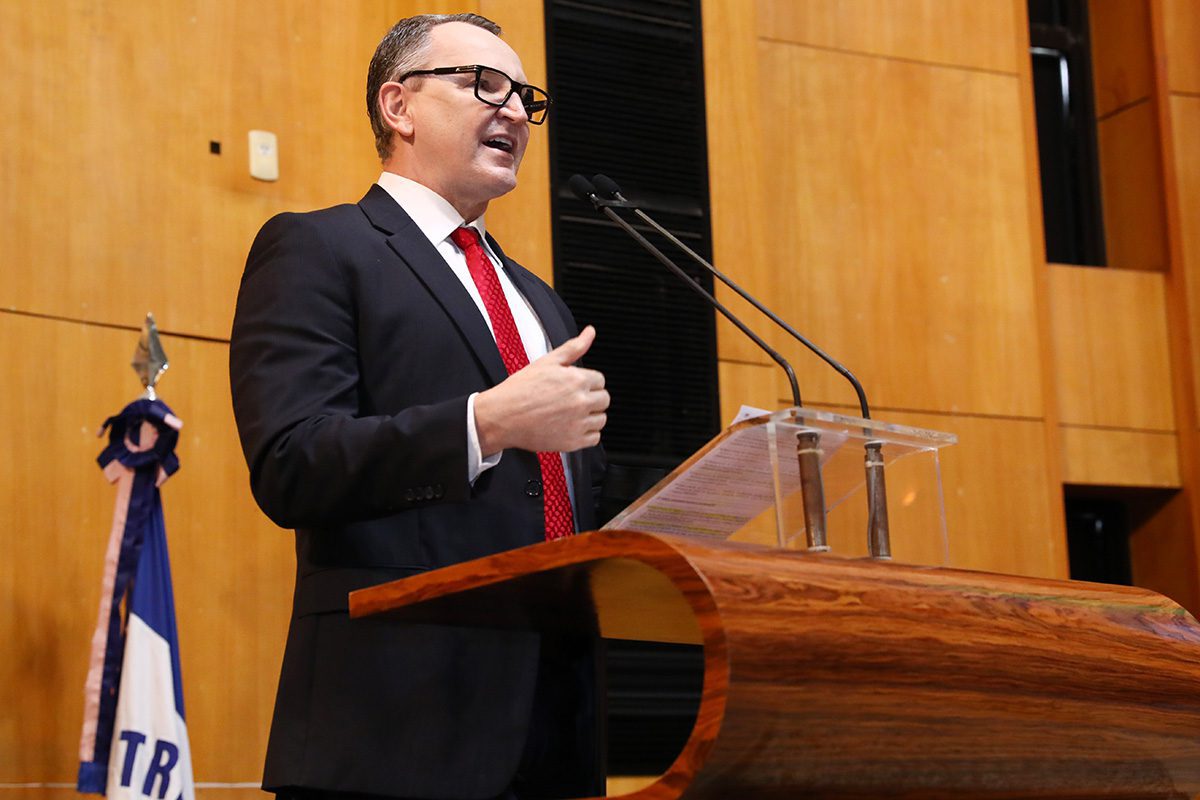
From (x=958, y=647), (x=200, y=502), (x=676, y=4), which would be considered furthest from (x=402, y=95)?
(x=676, y=4)

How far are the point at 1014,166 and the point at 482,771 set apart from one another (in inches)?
159

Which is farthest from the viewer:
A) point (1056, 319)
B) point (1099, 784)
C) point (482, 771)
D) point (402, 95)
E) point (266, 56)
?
point (1056, 319)

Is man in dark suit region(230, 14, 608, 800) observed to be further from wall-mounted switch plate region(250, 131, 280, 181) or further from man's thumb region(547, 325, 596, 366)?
wall-mounted switch plate region(250, 131, 280, 181)

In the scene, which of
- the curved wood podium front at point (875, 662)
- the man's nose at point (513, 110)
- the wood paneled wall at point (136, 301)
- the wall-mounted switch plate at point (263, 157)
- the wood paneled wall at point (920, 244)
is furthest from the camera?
the wood paneled wall at point (920, 244)

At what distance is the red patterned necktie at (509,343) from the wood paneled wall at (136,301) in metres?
1.71

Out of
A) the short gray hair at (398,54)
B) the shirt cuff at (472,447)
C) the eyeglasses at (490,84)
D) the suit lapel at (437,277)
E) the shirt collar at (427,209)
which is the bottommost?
the shirt cuff at (472,447)

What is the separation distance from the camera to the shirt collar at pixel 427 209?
2102 mm

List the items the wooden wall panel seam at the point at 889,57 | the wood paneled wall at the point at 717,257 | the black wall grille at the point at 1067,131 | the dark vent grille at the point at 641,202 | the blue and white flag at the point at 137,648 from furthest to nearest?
the black wall grille at the point at 1067,131 < the wooden wall panel seam at the point at 889,57 < the dark vent grille at the point at 641,202 < the wood paneled wall at the point at 717,257 < the blue and white flag at the point at 137,648

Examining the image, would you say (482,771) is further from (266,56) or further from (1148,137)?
(1148,137)

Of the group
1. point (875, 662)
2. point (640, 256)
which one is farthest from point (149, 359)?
A: point (875, 662)

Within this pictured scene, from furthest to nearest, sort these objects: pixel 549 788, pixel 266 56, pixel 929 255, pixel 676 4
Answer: pixel 929 255 → pixel 676 4 → pixel 266 56 → pixel 549 788

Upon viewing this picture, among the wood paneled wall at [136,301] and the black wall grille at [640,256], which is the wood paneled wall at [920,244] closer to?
the black wall grille at [640,256]

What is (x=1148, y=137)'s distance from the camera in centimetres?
557

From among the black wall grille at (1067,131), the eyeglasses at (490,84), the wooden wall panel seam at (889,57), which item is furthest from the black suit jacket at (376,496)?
the black wall grille at (1067,131)
